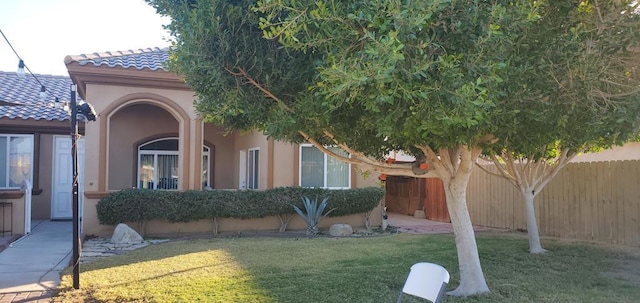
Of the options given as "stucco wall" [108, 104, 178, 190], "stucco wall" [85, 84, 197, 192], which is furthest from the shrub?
"stucco wall" [108, 104, 178, 190]

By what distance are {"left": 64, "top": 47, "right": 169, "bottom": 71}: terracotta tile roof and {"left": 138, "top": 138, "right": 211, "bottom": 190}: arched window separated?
2.77 m

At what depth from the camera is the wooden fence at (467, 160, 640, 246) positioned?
10.9 m

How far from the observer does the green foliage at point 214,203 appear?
11.9 meters

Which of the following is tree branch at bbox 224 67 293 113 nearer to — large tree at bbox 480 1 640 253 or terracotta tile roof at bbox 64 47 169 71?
large tree at bbox 480 1 640 253

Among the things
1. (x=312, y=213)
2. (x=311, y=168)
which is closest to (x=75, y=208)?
(x=312, y=213)

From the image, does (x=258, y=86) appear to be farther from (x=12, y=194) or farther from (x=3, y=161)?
(x=3, y=161)

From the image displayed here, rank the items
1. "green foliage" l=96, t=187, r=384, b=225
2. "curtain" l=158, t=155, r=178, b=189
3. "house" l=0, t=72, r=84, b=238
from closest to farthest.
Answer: "green foliage" l=96, t=187, r=384, b=225
"house" l=0, t=72, r=84, b=238
"curtain" l=158, t=155, r=178, b=189

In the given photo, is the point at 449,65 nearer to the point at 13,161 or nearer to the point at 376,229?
the point at 376,229

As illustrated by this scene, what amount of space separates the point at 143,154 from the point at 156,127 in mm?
957

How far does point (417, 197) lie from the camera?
1933 centimetres

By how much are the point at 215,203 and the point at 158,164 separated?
416cm

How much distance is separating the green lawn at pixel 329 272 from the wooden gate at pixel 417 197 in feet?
19.1

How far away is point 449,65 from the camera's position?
14.7 feet

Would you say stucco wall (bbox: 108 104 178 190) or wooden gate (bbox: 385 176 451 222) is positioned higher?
stucco wall (bbox: 108 104 178 190)
